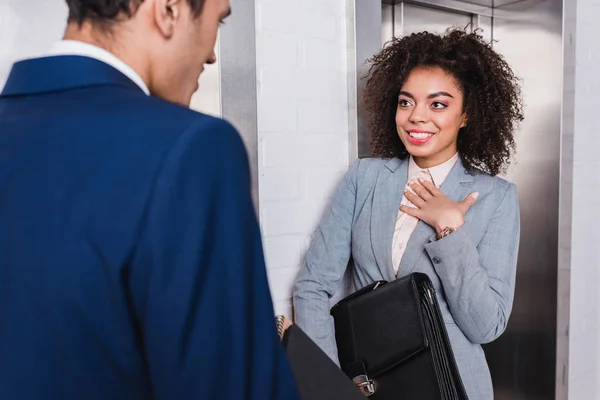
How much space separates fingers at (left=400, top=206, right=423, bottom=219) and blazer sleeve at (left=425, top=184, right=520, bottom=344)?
11cm

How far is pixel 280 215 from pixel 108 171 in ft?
3.75

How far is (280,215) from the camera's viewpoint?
1.67m

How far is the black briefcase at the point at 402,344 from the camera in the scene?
134cm

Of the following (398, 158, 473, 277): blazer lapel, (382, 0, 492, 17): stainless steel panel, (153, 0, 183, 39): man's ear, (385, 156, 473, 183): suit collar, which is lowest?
(398, 158, 473, 277): blazer lapel

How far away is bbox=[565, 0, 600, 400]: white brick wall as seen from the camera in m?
2.26

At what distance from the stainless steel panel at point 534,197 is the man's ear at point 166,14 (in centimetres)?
186

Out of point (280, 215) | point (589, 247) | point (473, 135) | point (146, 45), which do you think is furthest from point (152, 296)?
point (589, 247)

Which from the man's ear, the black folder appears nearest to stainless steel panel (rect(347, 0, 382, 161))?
the black folder

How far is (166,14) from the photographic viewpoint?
642mm

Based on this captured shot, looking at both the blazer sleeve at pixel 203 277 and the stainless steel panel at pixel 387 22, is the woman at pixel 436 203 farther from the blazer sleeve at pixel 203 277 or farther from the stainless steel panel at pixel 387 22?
the blazer sleeve at pixel 203 277

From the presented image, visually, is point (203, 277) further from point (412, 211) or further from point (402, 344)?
point (412, 211)

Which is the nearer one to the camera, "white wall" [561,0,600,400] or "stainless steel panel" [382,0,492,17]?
"stainless steel panel" [382,0,492,17]

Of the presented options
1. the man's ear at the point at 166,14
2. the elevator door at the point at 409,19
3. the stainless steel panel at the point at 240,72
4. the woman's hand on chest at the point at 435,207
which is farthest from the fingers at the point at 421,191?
the man's ear at the point at 166,14

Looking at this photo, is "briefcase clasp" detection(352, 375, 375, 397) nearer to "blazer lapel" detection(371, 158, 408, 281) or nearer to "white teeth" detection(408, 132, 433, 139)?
"blazer lapel" detection(371, 158, 408, 281)
